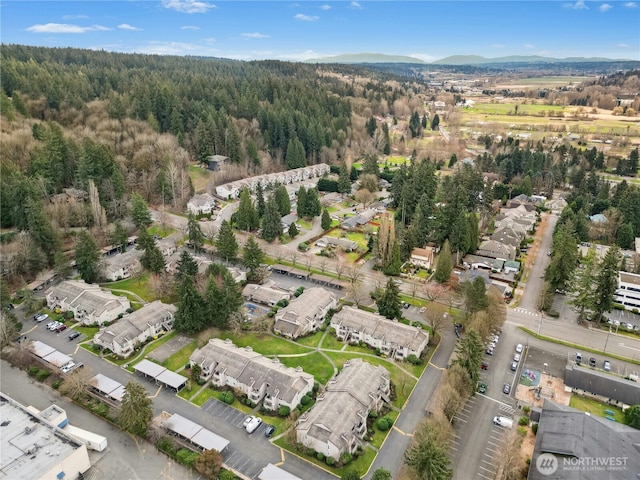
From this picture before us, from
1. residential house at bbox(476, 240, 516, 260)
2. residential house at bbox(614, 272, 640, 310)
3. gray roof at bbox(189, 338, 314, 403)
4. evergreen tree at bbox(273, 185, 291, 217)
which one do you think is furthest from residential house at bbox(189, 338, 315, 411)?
residential house at bbox(614, 272, 640, 310)

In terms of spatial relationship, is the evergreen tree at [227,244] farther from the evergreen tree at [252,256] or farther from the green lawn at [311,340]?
the green lawn at [311,340]

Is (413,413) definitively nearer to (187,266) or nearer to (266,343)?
(266,343)

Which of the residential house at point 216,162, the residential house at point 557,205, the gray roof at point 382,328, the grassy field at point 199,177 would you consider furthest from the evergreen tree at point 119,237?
the residential house at point 557,205

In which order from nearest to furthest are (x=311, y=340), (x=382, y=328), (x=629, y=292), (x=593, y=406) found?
(x=593, y=406)
(x=382, y=328)
(x=311, y=340)
(x=629, y=292)

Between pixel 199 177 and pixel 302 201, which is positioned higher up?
pixel 199 177

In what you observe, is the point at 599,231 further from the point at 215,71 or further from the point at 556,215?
the point at 215,71

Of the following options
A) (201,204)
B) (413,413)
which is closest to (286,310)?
(413,413)

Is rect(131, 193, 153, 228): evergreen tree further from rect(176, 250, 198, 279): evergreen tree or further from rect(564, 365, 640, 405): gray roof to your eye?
rect(564, 365, 640, 405): gray roof
